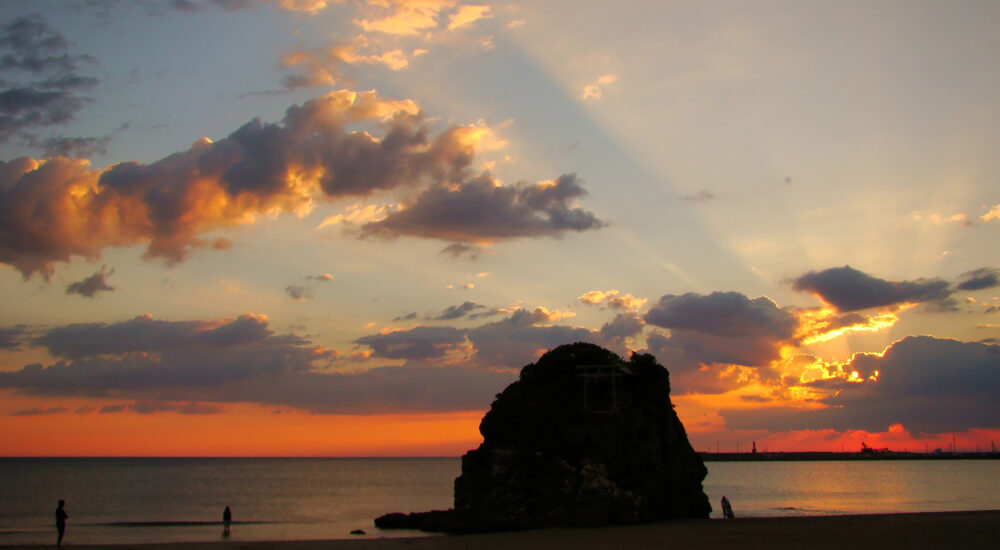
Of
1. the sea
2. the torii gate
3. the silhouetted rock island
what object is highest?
the torii gate

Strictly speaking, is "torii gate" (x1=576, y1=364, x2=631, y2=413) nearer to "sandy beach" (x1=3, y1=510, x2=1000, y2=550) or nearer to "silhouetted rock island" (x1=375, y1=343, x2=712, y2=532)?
"silhouetted rock island" (x1=375, y1=343, x2=712, y2=532)

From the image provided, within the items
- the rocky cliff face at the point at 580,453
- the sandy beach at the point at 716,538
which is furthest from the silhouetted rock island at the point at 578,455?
the sandy beach at the point at 716,538

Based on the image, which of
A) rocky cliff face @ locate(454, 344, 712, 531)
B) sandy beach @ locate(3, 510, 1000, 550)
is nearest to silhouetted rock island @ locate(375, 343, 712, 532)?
rocky cliff face @ locate(454, 344, 712, 531)

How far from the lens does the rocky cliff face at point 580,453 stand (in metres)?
40.7

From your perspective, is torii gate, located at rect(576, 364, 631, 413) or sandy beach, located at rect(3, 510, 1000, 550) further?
torii gate, located at rect(576, 364, 631, 413)

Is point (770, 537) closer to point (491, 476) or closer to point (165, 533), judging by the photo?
point (491, 476)

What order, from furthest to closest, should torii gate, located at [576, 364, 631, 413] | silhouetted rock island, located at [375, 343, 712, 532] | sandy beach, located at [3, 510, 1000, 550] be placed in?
1. torii gate, located at [576, 364, 631, 413]
2. silhouetted rock island, located at [375, 343, 712, 532]
3. sandy beach, located at [3, 510, 1000, 550]

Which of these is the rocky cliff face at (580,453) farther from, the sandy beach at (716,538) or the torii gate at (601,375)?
the sandy beach at (716,538)

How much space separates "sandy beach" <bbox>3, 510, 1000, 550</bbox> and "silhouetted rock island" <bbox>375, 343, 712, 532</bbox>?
6.89ft

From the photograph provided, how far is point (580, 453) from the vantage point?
135 ft

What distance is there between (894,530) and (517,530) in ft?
61.7

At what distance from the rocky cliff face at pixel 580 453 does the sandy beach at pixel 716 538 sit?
204 cm

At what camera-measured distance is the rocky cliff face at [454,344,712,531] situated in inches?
1601

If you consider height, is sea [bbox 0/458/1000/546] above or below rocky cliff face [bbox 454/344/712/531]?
below
